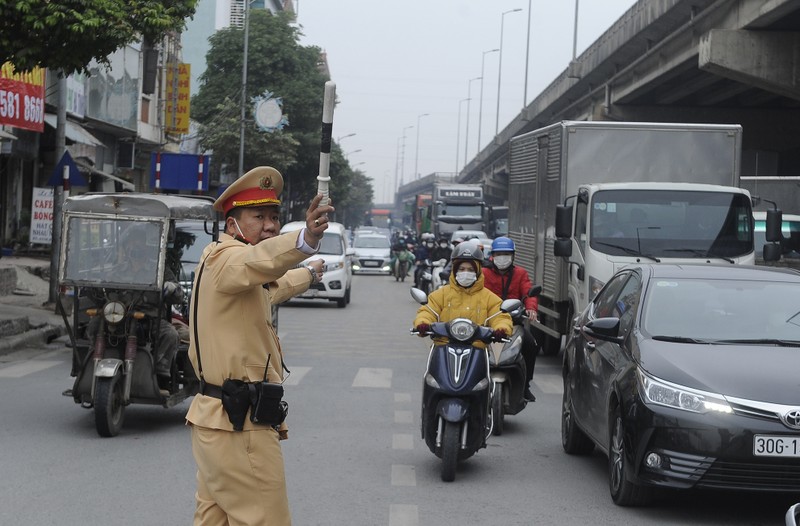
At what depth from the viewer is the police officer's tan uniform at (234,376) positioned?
4559 mm

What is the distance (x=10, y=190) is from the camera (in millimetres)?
31219

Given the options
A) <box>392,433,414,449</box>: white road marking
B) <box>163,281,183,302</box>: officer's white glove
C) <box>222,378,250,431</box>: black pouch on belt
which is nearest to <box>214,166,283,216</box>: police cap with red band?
<box>222,378,250,431</box>: black pouch on belt

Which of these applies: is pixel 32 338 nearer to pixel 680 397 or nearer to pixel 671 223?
pixel 671 223

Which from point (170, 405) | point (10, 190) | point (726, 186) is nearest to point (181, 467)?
point (170, 405)

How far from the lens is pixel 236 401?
4.61 meters

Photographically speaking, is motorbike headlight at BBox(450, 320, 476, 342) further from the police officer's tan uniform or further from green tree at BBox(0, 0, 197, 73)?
green tree at BBox(0, 0, 197, 73)

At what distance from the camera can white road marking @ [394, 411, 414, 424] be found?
11258mm

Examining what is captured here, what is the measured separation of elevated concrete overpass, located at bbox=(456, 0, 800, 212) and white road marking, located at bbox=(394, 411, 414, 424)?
12.9m

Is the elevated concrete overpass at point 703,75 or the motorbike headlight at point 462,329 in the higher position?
the elevated concrete overpass at point 703,75

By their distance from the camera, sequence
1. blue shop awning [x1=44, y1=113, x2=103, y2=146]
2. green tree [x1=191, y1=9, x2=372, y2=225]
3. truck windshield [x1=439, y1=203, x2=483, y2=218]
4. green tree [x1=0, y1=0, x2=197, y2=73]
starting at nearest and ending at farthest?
green tree [x1=0, y1=0, x2=197, y2=73] < blue shop awning [x1=44, y1=113, x2=103, y2=146] < truck windshield [x1=439, y1=203, x2=483, y2=218] < green tree [x1=191, y1=9, x2=372, y2=225]

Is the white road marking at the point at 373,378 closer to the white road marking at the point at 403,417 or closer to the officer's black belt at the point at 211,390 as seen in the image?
the white road marking at the point at 403,417

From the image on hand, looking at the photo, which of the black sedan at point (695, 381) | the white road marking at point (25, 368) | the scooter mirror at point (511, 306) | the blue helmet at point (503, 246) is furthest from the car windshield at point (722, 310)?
the white road marking at point (25, 368)

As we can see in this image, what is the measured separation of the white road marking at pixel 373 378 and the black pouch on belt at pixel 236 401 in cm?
932

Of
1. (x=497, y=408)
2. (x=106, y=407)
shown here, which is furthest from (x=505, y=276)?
(x=106, y=407)
